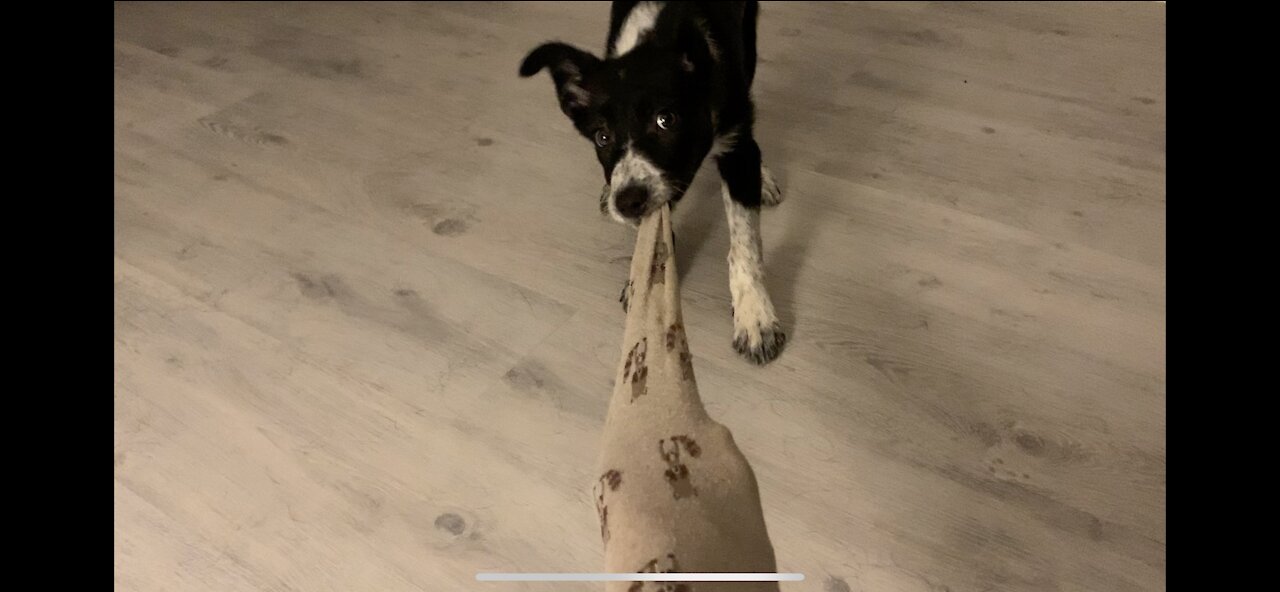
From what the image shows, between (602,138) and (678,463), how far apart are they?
35.4 inches

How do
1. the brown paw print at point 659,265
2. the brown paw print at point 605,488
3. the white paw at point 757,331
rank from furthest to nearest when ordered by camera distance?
1. the white paw at point 757,331
2. the brown paw print at point 659,265
3. the brown paw print at point 605,488

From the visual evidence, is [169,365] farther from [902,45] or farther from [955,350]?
[902,45]

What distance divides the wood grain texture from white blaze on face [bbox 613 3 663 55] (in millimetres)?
392

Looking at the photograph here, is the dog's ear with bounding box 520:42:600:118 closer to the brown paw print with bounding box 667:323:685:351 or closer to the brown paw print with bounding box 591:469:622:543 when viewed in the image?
the brown paw print with bounding box 667:323:685:351

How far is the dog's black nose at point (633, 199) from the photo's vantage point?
1452 millimetres

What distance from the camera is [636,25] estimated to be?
1.78 m

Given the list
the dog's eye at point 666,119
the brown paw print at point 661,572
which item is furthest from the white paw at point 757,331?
the brown paw print at point 661,572

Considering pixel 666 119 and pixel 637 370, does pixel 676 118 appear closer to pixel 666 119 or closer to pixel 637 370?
pixel 666 119

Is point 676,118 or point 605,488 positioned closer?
point 605,488

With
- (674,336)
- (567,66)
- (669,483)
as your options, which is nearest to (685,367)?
(674,336)

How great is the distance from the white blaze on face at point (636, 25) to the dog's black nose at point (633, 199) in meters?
0.40

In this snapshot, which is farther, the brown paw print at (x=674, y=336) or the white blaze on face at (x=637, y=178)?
the white blaze on face at (x=637, y=178)

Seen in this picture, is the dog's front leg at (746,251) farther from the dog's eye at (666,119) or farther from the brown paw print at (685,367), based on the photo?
the brown paw print at (685,367)
